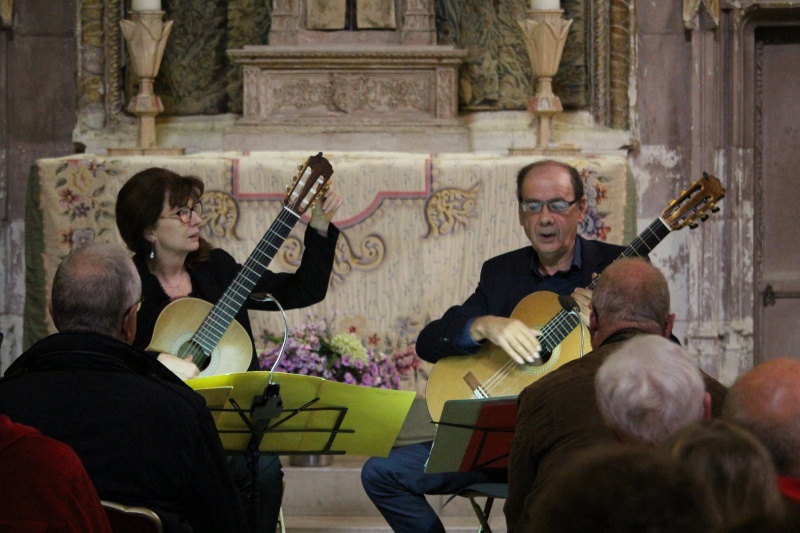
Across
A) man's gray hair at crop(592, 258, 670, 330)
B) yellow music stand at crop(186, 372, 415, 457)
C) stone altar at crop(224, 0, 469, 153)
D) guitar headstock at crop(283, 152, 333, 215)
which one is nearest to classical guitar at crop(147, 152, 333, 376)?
guitar headstock at crop(283, 152, 333, 215)

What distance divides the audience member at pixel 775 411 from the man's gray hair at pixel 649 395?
0.23 feet

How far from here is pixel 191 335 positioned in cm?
399

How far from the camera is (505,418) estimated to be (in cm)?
345

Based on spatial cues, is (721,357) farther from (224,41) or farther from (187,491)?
(187,491)

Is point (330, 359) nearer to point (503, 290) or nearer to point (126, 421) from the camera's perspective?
point (503, 290)

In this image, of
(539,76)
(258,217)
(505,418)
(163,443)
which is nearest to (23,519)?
(163,443)

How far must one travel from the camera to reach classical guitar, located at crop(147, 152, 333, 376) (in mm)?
3967

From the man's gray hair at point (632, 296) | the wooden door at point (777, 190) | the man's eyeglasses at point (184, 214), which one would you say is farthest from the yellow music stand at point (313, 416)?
the wooden door at point (777, 190)

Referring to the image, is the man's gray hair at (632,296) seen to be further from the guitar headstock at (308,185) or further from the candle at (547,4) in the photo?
the candle at (547,4)

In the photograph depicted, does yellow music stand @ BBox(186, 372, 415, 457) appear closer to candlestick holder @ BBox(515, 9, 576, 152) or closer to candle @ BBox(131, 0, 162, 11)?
candlestick holder @ BBox(515, 9, 576, 152)

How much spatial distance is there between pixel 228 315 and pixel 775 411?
2123 millimetres

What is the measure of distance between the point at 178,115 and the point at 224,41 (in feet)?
1.47

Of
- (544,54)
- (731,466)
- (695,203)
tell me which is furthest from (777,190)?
(731,466)

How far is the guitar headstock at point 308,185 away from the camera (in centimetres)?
407
